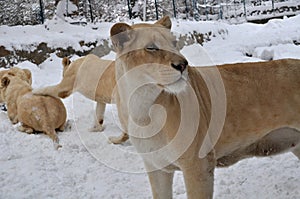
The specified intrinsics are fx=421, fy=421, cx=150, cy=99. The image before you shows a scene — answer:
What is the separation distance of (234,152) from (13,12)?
42.7 feet

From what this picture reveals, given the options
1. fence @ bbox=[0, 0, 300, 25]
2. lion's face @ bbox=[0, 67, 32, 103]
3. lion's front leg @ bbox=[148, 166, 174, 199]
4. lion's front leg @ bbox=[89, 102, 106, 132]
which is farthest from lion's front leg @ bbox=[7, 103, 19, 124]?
fence @ bbox=[0, 0, 300, 25]

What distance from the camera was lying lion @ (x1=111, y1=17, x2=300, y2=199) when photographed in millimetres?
2809

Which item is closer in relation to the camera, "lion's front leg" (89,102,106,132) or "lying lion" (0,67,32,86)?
"lion's front leg" (89,102,106,132)

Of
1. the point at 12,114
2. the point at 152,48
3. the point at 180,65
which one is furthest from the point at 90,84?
the point at 180,65

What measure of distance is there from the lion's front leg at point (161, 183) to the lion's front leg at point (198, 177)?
1.56 feet

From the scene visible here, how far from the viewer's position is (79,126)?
651 centimetres

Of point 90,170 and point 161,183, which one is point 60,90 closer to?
point 90,170

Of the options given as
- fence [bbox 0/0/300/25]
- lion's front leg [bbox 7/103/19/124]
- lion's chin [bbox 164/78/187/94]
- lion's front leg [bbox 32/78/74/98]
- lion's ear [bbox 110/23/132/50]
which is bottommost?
fence [bbox 0/0/300/25]

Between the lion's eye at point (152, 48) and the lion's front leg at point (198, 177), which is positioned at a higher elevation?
the lion's eye at point (152, 48)

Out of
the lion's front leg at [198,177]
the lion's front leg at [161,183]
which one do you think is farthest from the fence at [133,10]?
the lion's front leg at [198,177]

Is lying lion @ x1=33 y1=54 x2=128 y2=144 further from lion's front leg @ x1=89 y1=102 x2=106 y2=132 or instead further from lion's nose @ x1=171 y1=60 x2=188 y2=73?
lion's nose @ x1=171 y1=60 x2=188 y2=73

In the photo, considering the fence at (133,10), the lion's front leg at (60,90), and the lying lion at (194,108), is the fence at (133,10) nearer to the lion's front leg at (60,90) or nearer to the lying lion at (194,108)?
the lion's front leg at (60,90)

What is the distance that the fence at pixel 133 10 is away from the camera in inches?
578

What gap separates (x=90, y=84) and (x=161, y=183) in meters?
3.02
